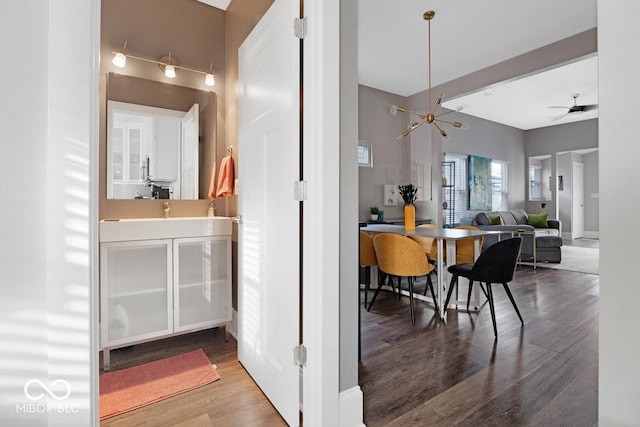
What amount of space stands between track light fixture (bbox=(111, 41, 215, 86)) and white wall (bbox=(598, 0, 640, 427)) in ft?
9.33

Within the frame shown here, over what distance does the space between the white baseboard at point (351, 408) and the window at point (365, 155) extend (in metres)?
3.83

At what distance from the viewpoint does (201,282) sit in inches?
95.3

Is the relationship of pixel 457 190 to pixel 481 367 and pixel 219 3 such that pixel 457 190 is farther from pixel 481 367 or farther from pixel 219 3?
pixel 219 3

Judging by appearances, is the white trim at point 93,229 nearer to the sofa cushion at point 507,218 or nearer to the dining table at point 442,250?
the dining table at point 442,250

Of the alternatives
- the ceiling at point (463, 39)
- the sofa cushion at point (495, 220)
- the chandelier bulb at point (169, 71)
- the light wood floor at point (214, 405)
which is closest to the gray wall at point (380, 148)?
the ceiling at point (463, 39)

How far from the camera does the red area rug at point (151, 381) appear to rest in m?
1.67

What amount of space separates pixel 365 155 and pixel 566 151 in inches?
252

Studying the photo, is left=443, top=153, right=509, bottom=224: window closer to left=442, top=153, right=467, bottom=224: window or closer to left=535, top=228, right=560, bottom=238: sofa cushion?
left=442, top=153, right=467, bottom=224: window

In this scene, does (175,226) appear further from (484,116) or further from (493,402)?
(484,116)

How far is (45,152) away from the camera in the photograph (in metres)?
0.87

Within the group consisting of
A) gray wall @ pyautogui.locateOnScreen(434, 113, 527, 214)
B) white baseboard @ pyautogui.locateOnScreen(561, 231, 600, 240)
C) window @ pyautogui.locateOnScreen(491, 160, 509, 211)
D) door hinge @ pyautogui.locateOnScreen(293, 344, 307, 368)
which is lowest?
door hinge @ pyautogui.locateOnScreen(293, 344, 307, 368)

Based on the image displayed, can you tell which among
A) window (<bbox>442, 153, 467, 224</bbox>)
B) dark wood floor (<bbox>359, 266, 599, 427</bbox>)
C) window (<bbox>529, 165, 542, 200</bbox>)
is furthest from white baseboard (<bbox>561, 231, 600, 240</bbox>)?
dark wood floor (<bbox>359, 266, 599, 427</bbox>)

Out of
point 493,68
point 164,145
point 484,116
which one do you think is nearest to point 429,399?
point 164,145

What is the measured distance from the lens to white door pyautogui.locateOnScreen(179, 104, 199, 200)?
2.73m
